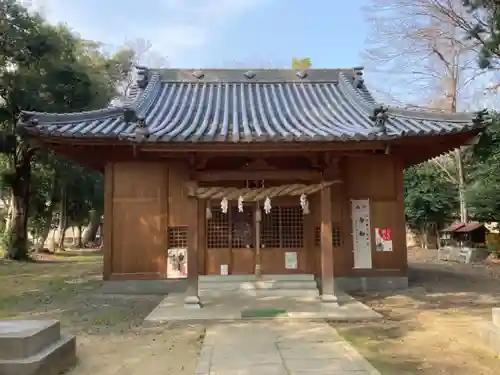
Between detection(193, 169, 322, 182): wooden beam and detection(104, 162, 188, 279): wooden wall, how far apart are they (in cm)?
194

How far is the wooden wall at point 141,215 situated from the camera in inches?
458

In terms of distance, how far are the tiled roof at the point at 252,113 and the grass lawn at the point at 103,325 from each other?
364cm

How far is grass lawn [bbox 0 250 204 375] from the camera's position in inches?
238

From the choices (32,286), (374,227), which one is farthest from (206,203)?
(32,286)

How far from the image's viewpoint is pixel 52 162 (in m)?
24.0

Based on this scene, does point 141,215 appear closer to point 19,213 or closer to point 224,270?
point 224,270

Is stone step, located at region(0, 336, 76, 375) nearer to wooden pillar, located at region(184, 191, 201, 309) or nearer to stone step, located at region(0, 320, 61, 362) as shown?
stone step, located at region(0, 320, 61, 362)

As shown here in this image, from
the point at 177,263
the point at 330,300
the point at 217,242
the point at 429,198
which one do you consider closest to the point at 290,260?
the point at 217,242

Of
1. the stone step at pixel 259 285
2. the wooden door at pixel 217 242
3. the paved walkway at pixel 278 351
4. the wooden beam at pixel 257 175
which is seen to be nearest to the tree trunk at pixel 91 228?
the wooden door at pixel 217 242

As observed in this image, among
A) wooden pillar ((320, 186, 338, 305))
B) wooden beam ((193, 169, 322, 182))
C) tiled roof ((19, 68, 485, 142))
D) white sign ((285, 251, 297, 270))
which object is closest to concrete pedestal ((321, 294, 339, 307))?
wooden pillar ((320, 186, 338, 305))

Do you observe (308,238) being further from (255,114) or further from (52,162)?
(52,162)

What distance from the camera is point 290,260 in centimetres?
1170

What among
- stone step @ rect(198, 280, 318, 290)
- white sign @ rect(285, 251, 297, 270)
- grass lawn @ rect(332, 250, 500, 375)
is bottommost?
grass lawn @ rect(332, 250, 500, 375)

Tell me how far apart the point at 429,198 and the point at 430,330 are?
21713 mm
